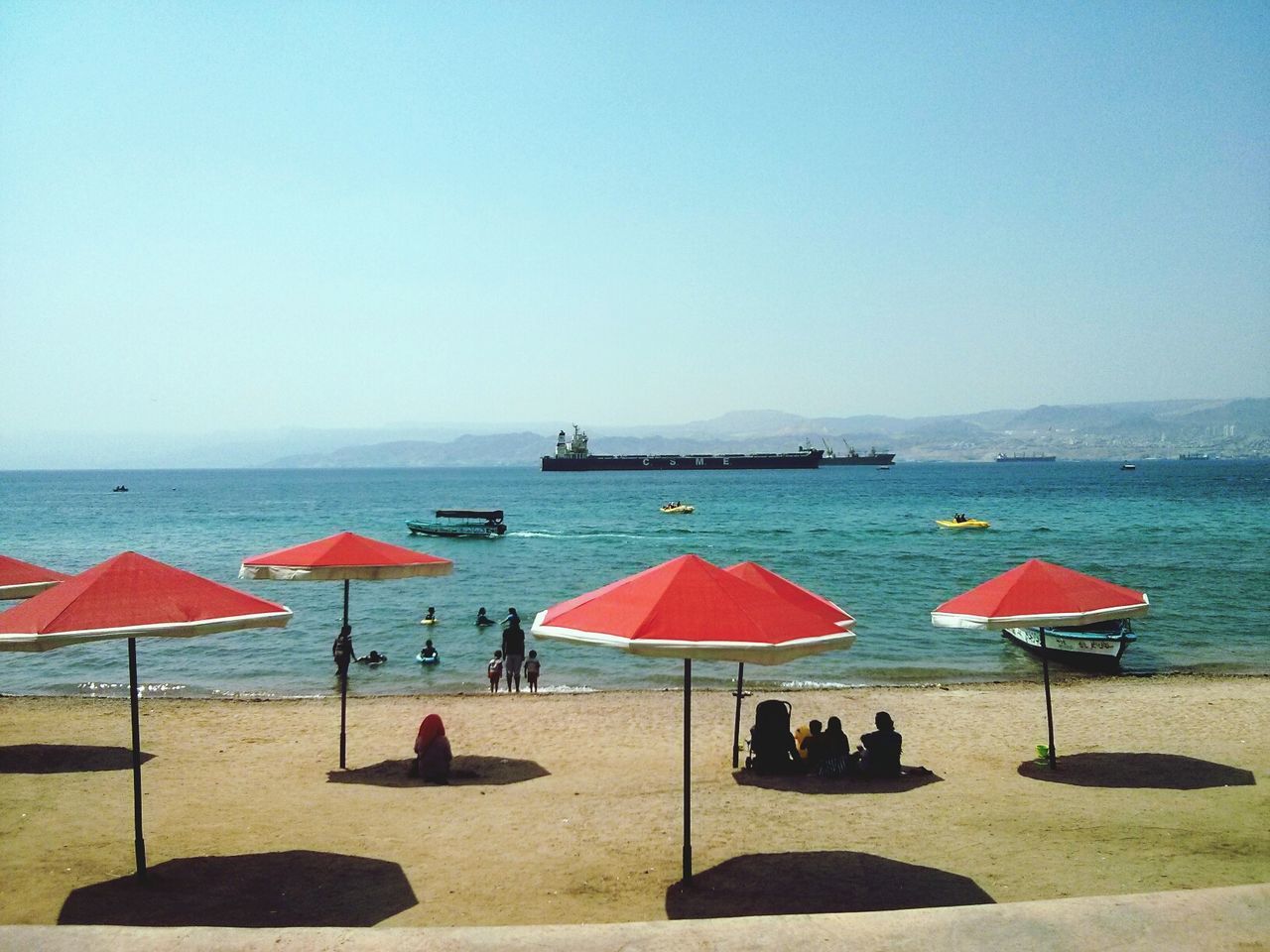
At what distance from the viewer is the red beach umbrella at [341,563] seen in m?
8.96

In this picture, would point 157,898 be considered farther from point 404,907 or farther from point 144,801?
point 144,801

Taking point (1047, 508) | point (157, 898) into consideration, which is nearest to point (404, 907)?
point (157, 898)

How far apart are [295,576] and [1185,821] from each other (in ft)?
27.7

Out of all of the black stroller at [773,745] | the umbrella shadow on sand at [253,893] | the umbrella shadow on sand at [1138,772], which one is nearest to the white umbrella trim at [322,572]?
the umbrella shadow on sand at [253,893]

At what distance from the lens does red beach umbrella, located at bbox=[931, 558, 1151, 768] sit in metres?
8.84

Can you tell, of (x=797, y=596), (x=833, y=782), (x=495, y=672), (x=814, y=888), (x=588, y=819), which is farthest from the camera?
(x=495, y=672)

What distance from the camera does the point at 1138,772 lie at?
408 inches

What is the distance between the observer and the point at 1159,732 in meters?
12.6

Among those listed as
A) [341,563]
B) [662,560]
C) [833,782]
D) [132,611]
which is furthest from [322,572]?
[662,560]

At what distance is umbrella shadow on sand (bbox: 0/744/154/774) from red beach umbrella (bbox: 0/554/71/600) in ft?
8.25

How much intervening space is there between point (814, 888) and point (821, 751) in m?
3.79

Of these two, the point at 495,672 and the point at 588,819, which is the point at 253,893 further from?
the point at 495,672

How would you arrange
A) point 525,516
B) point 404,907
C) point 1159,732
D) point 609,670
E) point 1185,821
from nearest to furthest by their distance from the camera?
point 404,907, point 1185,821, point 1159,732, point 609,670, point 525,516

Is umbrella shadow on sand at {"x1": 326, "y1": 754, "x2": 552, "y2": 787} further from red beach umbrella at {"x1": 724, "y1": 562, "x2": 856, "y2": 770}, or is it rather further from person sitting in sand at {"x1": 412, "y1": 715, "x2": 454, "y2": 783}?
red beach umbrella at {"x1": 724, "y1": 562, "x2": 856, "y2": 770}
